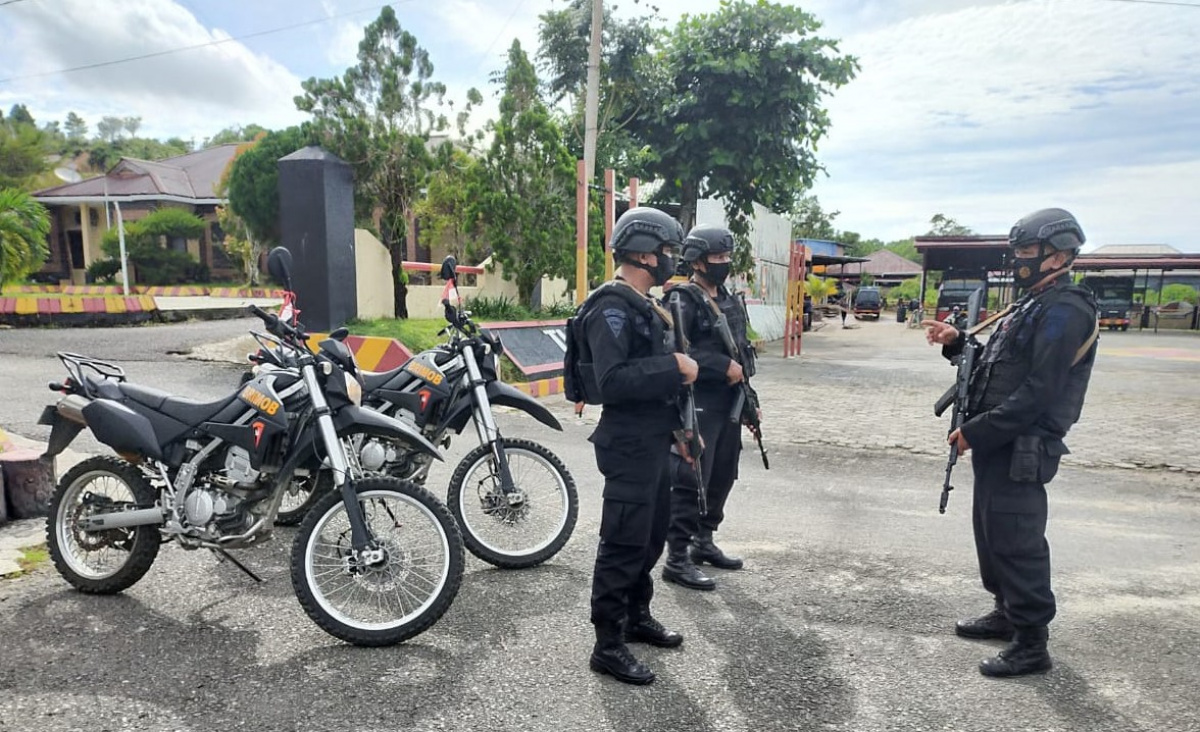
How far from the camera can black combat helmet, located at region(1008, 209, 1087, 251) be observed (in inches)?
121

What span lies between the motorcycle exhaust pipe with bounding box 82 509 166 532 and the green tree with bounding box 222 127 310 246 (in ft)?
52.9

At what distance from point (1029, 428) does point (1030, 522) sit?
38 cm

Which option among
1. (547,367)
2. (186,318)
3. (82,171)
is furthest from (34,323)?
(82,171)

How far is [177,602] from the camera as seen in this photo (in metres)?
3.48

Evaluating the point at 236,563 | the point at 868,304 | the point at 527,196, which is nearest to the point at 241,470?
the point at 236,563

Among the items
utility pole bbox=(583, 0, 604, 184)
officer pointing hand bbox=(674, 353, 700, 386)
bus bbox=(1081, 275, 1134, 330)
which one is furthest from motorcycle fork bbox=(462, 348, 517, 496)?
bus bbox=(1081, 275, 1134, 330)

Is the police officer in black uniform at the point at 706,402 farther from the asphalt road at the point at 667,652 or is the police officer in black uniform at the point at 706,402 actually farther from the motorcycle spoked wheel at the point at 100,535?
the motorcycle spoked wheel at the point at 100,535

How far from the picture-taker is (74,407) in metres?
3.46

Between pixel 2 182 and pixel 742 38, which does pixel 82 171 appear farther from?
pixel 742 38

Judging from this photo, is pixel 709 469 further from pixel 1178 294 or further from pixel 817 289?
pixel 1178 294

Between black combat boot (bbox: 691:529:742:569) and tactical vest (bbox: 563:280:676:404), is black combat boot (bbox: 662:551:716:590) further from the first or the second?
tactical vest (bbox: 563:280:676:404)

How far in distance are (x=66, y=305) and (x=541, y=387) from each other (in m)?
10.8

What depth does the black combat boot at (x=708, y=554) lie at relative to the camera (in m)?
4.07

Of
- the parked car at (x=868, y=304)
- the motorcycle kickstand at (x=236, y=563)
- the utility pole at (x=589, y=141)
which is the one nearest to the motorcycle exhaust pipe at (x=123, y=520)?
the motorcycle kickstand at (x=236, y=563)
